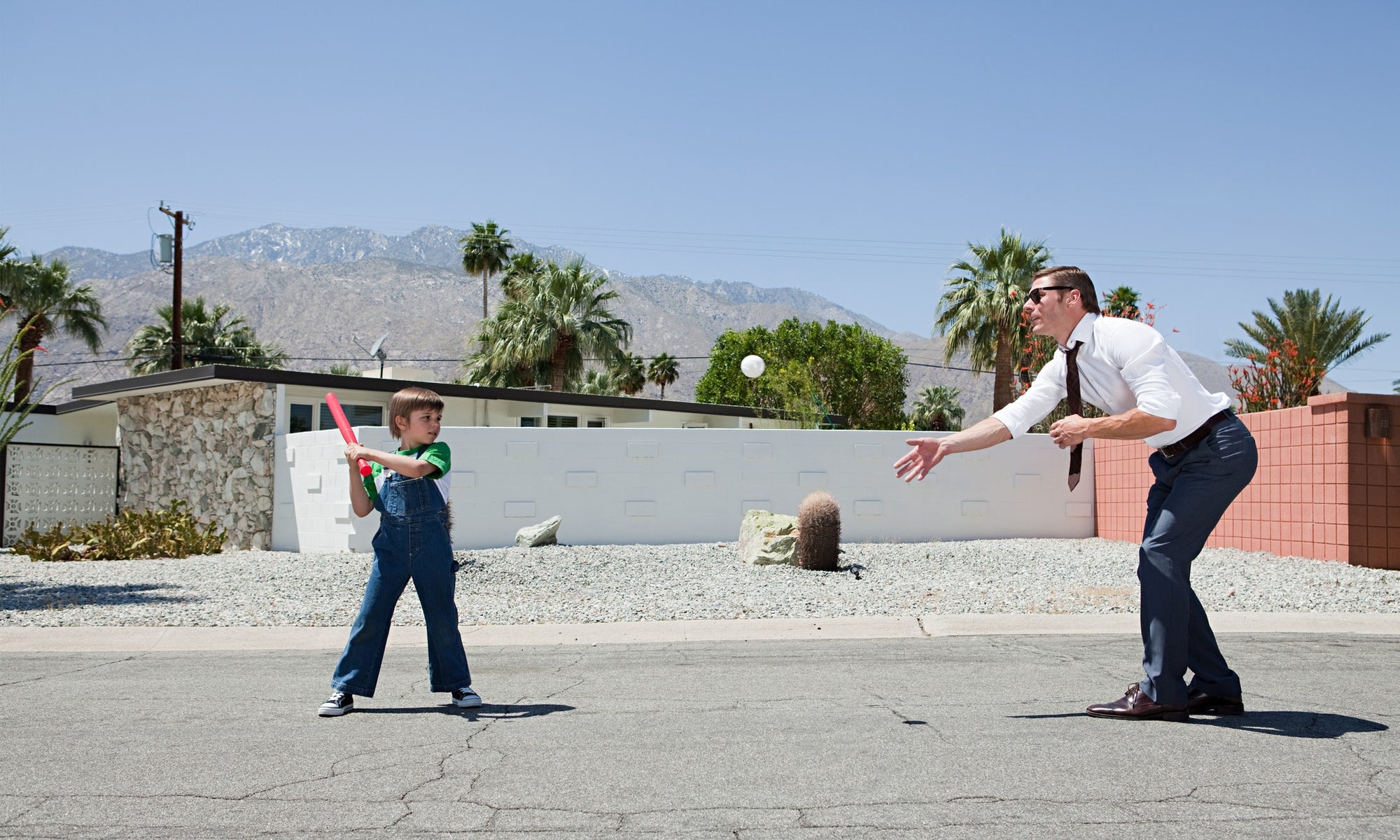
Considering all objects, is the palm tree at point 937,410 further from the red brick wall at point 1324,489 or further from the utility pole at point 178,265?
the red brick wall at point 1324,489

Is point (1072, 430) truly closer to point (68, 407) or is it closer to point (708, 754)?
point (708, 754)

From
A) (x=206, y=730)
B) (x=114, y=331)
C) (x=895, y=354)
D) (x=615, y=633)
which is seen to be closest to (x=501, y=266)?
(x=895, y=354)

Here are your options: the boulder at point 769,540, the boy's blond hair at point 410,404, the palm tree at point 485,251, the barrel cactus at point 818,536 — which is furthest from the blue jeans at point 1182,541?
the palm tree at point 485,251

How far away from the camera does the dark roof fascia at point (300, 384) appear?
17875 mm

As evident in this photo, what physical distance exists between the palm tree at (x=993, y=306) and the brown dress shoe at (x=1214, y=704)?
2848 centimetres

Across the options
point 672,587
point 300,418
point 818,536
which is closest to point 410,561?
point 672,587

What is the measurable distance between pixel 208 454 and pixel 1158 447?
58.8 feet

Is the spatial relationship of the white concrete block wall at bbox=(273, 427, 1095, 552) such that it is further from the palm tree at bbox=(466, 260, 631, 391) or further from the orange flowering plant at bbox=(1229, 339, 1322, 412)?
the palm tree at bbox=(466, 260, 631, 391)

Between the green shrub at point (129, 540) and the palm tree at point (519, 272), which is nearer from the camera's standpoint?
the green shrub at point (129, 540)

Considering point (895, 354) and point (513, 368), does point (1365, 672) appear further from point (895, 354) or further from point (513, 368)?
point (895, 354)

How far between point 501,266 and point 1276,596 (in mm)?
40686

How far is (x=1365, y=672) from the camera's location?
6.30 meters

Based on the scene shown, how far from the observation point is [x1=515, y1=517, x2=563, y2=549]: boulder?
14.5m

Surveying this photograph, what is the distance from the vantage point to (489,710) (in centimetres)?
544
